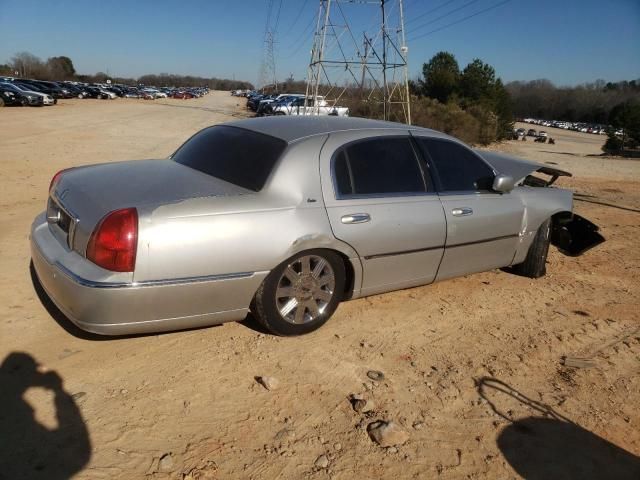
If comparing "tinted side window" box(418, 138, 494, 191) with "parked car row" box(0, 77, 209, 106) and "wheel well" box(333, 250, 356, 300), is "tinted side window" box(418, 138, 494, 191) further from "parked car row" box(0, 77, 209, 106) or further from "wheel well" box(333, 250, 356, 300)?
"parked car row" box(0, 77, 209, 106)

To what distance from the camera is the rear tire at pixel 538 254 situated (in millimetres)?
4949

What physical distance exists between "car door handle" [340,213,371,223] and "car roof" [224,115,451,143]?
0.66m

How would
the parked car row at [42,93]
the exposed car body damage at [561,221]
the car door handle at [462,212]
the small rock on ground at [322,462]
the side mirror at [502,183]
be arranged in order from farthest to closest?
1. the parked car row at [42,93]
2. the exposed car body damage at [561,221]
3. the side mirror at [502,183]
4. the car door handle at [462,212]
5. the small rock on ground at [322,462]

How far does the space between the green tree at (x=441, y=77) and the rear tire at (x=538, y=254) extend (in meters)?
36.1

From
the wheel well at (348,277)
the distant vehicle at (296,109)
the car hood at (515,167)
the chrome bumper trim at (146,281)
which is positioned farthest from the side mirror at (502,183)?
the distant vehicle at (296,109)

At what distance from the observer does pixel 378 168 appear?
3846 millimetres

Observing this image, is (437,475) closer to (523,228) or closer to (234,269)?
(234,269)

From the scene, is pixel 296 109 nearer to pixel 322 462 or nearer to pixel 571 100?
pixel 322 462

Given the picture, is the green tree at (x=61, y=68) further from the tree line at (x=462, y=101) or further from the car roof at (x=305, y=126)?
the car roof at (x=305, y=126)

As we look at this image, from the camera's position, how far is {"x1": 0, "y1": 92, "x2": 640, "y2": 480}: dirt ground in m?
2.42

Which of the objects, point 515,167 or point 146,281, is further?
point 515,167

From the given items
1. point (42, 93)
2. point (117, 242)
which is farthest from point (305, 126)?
point (42, 93)

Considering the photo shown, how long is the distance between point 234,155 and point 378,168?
110 centimetres

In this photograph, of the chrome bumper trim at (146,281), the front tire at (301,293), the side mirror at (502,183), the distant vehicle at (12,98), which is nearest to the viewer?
the chrome bumper trim at (146,281)
